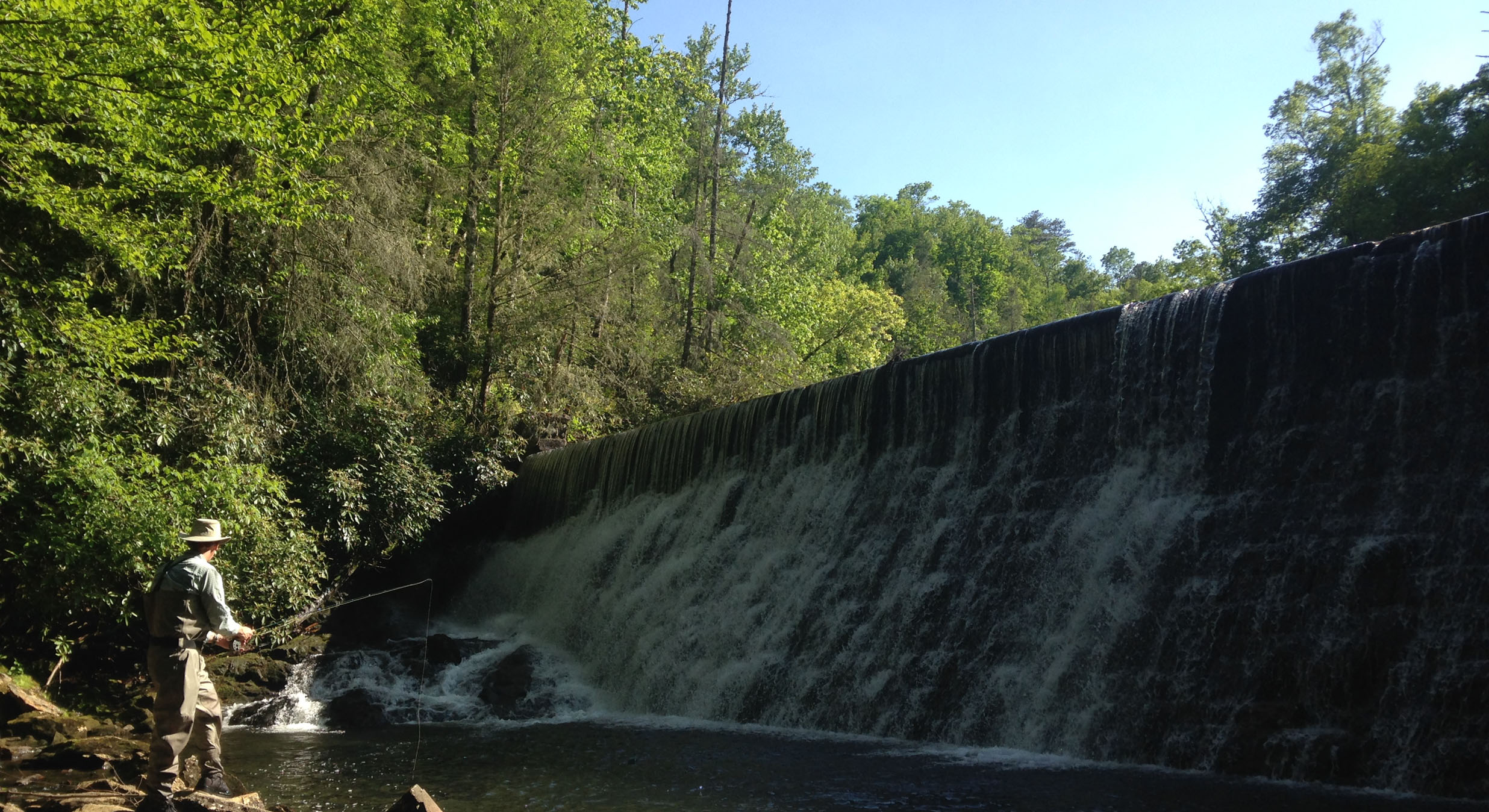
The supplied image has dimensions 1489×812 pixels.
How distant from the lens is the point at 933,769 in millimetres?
7438

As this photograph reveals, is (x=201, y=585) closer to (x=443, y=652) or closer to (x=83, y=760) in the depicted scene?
(x=83, y=760)

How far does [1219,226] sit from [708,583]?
116ft

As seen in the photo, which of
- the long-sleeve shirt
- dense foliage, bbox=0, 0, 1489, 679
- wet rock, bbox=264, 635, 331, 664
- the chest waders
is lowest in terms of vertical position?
wet rock, bbox=264, 635, 331, 664

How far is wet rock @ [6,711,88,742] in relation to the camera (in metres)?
8.73

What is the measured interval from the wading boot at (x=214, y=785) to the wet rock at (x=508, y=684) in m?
5.61

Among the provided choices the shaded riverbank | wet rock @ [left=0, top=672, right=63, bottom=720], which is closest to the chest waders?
the shaded riverbank

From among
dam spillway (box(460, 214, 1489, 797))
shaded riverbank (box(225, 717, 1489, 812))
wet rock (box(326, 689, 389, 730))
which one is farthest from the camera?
wet rock (box(326, 689, 389, 730))

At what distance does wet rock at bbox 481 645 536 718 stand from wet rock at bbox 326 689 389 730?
1276mm

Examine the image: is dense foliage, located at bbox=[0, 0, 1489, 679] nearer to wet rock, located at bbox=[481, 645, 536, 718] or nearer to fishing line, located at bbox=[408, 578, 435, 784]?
fishing line, located at bbox=[408, 578, 435, 784]

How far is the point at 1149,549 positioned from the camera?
28.5ft

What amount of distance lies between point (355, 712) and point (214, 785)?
5.53 metres

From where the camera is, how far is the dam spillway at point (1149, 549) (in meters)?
6.91

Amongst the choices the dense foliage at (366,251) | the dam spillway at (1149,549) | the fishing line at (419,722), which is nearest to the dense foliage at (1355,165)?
the dense foliage at (366,251)

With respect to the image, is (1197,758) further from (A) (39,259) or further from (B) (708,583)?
(A) (39,259)
